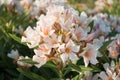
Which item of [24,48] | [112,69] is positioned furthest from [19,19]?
[112,69]

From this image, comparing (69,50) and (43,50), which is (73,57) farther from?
(43,50)

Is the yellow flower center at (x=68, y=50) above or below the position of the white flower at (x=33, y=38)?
below

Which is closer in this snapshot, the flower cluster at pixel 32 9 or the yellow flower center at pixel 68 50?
the yellow flower center at pixel 68 50

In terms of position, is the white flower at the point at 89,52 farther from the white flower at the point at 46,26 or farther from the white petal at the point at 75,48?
the white flower at the point at 46,26

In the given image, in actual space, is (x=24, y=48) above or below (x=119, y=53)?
above

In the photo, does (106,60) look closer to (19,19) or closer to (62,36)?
(62,36)

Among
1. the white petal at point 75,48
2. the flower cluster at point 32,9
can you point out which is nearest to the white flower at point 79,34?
the white petal at point 75,48

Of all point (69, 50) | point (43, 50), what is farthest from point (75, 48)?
point (43, 50)

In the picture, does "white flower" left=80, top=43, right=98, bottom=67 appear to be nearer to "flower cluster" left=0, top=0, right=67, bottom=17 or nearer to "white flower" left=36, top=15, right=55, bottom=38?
"white flower" left=36, top=15, right=55, bottom=38

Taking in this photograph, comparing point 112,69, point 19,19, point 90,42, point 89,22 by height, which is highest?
point 19,19
